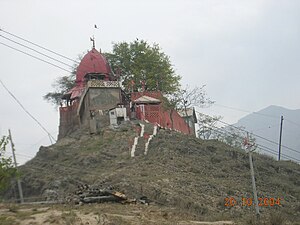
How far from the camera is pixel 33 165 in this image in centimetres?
3067

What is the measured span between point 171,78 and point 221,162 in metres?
17.6

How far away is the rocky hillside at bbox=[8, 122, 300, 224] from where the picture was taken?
20109 mm

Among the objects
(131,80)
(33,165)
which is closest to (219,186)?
(33,165)

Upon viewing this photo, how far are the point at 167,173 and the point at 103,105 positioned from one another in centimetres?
1404

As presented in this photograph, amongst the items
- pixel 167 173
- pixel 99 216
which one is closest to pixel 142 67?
pixel 167 173

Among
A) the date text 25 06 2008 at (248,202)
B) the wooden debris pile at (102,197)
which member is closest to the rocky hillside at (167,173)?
the date text 25 06 2008 at (248,202)

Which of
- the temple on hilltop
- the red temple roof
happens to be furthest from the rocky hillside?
the red temple roof

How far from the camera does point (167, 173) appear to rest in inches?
942

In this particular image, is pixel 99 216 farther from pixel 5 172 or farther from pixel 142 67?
pixel 142 67

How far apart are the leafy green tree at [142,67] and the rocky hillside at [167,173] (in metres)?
9.46

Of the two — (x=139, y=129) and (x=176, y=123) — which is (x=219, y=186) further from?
(x=176, y=123)

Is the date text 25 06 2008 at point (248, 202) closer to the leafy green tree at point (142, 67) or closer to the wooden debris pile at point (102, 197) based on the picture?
the wooden debris pile at point (102, 197)

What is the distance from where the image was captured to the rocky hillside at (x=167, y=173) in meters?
20.1

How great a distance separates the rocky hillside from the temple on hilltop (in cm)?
216
